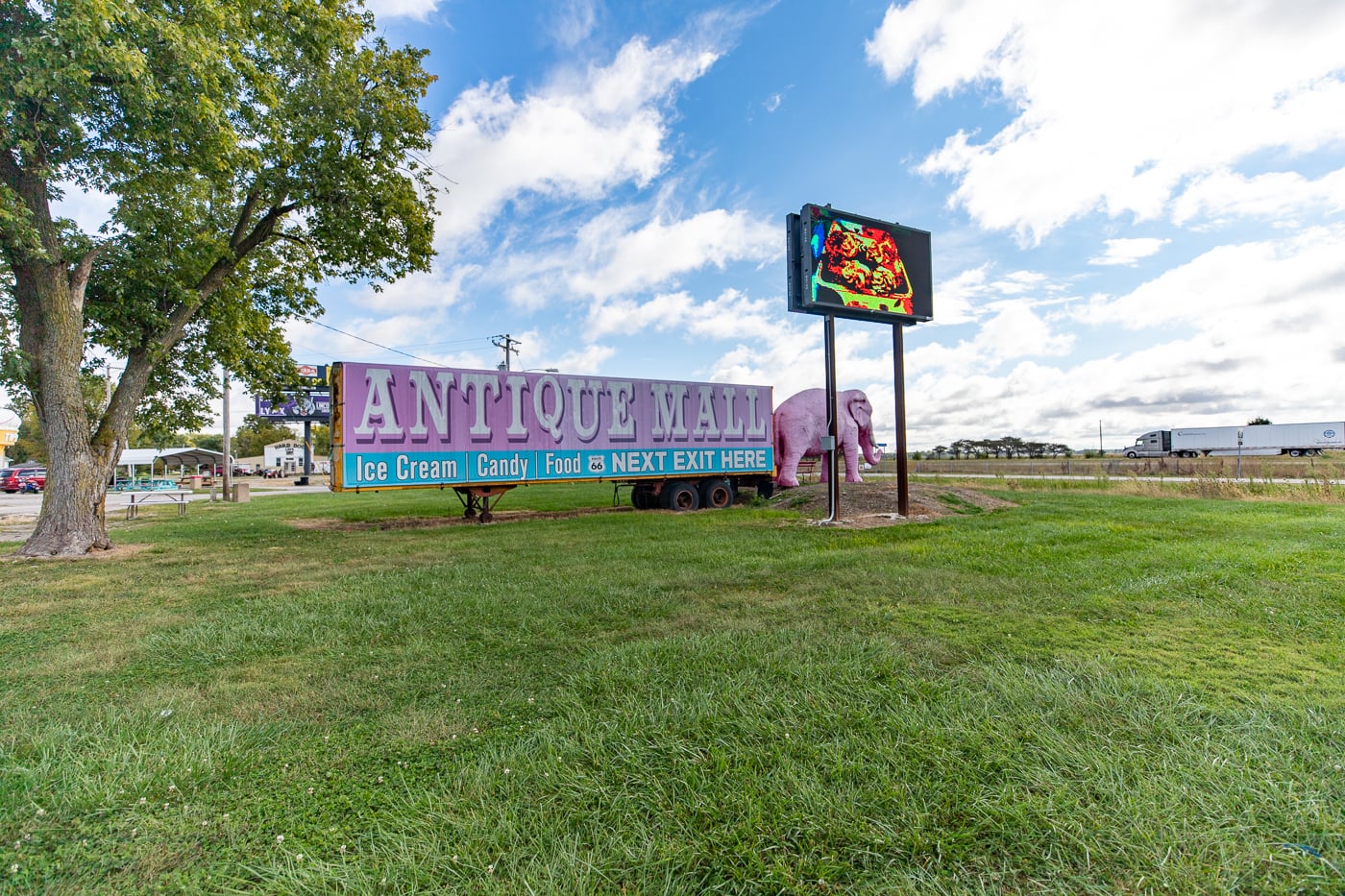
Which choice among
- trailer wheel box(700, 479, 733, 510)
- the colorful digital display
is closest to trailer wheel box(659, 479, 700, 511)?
trailer wheel box(700, 479, 733, 510)

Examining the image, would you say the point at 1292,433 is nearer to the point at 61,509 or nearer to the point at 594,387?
the point at 594,387

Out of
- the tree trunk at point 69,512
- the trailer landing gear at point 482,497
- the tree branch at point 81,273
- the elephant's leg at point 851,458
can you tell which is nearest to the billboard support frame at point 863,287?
the elephant's leg at point 851,458

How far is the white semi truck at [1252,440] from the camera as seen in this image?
5181 centimetres

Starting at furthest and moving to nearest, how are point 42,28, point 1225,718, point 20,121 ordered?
1. point 20,121
2. point 42,28
3. point 1225,718

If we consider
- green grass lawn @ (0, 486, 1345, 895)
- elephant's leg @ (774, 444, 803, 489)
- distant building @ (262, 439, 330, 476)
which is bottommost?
green grass lawn @ (0, 486, 1345, 895)

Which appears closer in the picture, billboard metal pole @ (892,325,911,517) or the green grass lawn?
the green grass lawn

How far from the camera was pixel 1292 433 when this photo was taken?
5353 centimetres

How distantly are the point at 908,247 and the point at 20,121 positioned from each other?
14950mm

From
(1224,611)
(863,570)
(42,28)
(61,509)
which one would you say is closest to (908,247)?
(863,570)

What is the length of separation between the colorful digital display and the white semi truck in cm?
5540

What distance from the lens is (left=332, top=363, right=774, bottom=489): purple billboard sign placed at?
12.3 m

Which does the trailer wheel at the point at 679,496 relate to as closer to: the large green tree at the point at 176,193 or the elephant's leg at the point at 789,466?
the elephant's leg at the point at 789,466

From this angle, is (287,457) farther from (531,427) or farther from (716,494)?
(716,494)

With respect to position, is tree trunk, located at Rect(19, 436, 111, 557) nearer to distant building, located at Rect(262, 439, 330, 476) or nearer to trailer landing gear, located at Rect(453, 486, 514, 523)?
trailer landing gear, located at Rect(453, 486, 514, 523)
